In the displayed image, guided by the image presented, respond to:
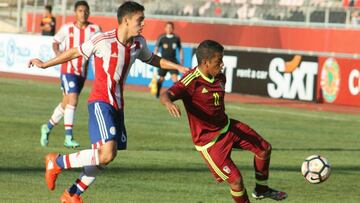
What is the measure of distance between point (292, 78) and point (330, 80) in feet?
3.84

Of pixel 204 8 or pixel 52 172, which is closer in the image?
pixel 52 172

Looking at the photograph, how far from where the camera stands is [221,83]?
1026cm

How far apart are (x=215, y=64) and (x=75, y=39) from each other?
21.6ft

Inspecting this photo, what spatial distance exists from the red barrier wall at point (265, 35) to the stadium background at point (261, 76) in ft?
0.11

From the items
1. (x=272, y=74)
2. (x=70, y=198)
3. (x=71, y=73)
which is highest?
(x=70, y=198)

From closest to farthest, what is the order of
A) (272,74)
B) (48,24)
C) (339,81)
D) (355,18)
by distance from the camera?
(339,81)
(272,74)
(355,18)
(48,24)

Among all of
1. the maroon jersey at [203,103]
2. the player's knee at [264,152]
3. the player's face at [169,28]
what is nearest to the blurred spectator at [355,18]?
the player's face at [169,28]

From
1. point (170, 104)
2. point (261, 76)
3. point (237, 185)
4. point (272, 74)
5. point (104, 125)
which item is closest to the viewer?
point (170, 104)

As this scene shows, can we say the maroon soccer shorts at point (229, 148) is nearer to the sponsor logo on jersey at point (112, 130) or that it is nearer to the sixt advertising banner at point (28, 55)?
the sponsor logo on jersey at point (112, 130)

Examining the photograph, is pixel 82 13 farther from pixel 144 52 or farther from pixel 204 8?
pixel 204 8

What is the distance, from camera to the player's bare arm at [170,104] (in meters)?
9.21

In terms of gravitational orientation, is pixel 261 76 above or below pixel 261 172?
below

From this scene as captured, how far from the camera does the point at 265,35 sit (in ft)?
118

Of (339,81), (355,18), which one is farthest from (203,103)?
(355,18)
